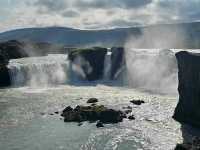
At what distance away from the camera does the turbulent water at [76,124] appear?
54.4 m

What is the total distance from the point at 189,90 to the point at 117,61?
54.2 meters

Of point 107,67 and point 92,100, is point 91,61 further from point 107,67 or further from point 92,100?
point 92,100

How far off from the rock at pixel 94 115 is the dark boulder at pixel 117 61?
44.4 m

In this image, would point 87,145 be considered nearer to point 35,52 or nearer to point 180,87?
point 180,87

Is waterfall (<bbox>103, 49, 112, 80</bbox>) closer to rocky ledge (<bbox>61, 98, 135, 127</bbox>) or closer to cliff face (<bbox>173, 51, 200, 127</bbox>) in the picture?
rocky ledge (<bbox>61, 98, 135, 127</bbox>)

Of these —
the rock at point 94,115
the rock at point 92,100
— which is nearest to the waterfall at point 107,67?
the rock at point 92,100

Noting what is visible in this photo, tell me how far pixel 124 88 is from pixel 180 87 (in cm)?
3268

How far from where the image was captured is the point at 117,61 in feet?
384

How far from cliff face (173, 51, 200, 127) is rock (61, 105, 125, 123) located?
30.2 feet

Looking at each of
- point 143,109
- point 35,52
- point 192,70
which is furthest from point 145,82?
point 35,52

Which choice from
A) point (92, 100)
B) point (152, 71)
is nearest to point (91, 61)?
point (152, 71)

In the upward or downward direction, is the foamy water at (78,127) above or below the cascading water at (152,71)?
below

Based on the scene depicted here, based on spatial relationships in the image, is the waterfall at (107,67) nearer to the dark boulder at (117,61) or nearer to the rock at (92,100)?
the dark boulder at (117,61)

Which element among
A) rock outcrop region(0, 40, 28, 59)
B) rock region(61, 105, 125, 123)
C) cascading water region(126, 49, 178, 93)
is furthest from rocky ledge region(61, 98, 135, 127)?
rock outcrop region(0, 40, 28, 59)
